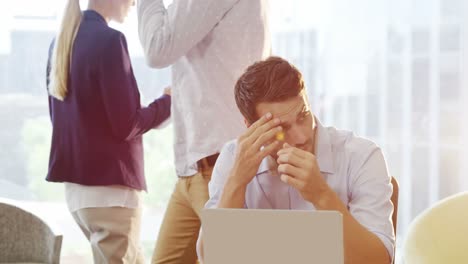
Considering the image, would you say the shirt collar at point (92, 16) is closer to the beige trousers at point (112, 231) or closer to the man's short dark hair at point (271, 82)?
the beige trousers at point (112, 231)

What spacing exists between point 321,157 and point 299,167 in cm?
26

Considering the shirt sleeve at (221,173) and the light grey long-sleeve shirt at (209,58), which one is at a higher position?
the light grey long-sleeve shirt at (209,58)

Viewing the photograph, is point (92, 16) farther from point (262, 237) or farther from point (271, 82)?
point (262, 237)

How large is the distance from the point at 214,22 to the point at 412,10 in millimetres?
1533

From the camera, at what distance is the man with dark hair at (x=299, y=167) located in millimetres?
1561

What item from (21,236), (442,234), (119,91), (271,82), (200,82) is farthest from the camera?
(21,236)

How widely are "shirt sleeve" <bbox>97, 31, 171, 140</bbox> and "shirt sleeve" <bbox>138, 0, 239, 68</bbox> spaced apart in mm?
360

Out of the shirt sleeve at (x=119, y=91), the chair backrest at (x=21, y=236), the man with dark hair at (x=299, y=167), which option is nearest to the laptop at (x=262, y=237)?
the man with dark hair at (x=299, y=167)

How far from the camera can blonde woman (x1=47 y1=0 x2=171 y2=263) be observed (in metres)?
2.55

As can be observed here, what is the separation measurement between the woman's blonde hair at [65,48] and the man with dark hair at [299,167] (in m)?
0.97

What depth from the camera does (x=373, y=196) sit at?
1689 mm

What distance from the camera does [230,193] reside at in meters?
1.70

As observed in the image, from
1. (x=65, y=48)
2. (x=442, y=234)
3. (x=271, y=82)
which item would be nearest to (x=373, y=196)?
(x=271, y=82)

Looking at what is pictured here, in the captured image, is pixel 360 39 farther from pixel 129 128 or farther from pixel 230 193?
pixel 230 193
